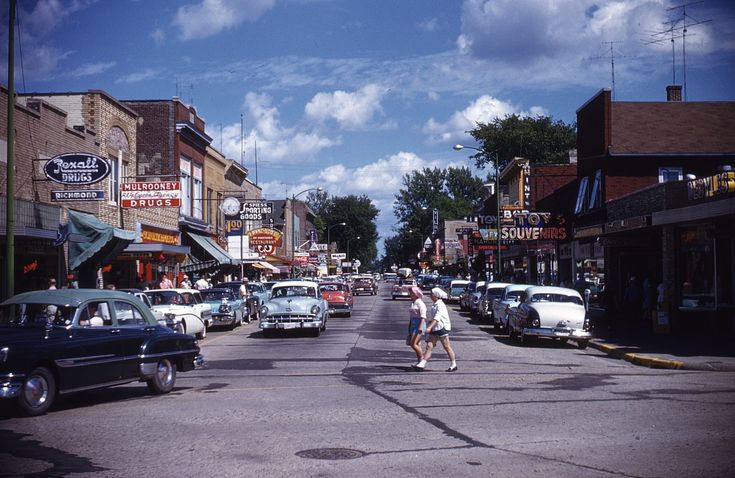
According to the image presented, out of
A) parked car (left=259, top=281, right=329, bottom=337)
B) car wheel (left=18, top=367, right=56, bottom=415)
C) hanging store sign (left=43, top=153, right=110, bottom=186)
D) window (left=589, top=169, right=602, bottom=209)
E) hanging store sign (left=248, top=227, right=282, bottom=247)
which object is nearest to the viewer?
car wheel (left=18, top=367, right=56, bottom=415)

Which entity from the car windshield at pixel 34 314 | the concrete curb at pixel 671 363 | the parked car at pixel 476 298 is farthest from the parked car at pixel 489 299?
the car windshield at pixel 34 314

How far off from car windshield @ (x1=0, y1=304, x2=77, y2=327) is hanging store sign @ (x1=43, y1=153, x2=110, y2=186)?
1365 centimetres

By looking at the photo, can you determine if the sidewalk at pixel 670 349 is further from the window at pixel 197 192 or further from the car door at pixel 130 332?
the window at pixel 197 192

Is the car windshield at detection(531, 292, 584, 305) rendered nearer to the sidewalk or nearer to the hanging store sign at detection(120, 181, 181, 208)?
the sidewalk

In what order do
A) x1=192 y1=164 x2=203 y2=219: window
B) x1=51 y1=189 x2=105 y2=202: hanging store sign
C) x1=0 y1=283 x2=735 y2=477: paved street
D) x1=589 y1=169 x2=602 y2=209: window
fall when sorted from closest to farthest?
1. x1=0 y1=283 x2=735 y2=477: paved street
2. x1=51 y1=189 x2=105 y2=202: hanging store sign
3. x1=589 y1=169 x2=602 y2=209: window
4. x1=192 y1=164 x2=203 y2=219: window

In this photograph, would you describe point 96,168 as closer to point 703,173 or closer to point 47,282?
point 47,282

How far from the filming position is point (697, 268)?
2706cm

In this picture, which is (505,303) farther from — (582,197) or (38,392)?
(38,392)

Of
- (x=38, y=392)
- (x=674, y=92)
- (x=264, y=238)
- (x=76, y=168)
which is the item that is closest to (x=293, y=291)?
(x=76, y=168)

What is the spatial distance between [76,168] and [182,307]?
580 cm

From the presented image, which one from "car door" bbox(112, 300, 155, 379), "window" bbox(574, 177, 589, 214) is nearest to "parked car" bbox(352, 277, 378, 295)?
"window" bbox(574, 177, 589, 214)

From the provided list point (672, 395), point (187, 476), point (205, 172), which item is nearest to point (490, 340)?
point (672, 395)

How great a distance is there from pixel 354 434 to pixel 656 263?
27.4 metres

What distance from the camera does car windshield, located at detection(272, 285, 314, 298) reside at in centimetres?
2669
